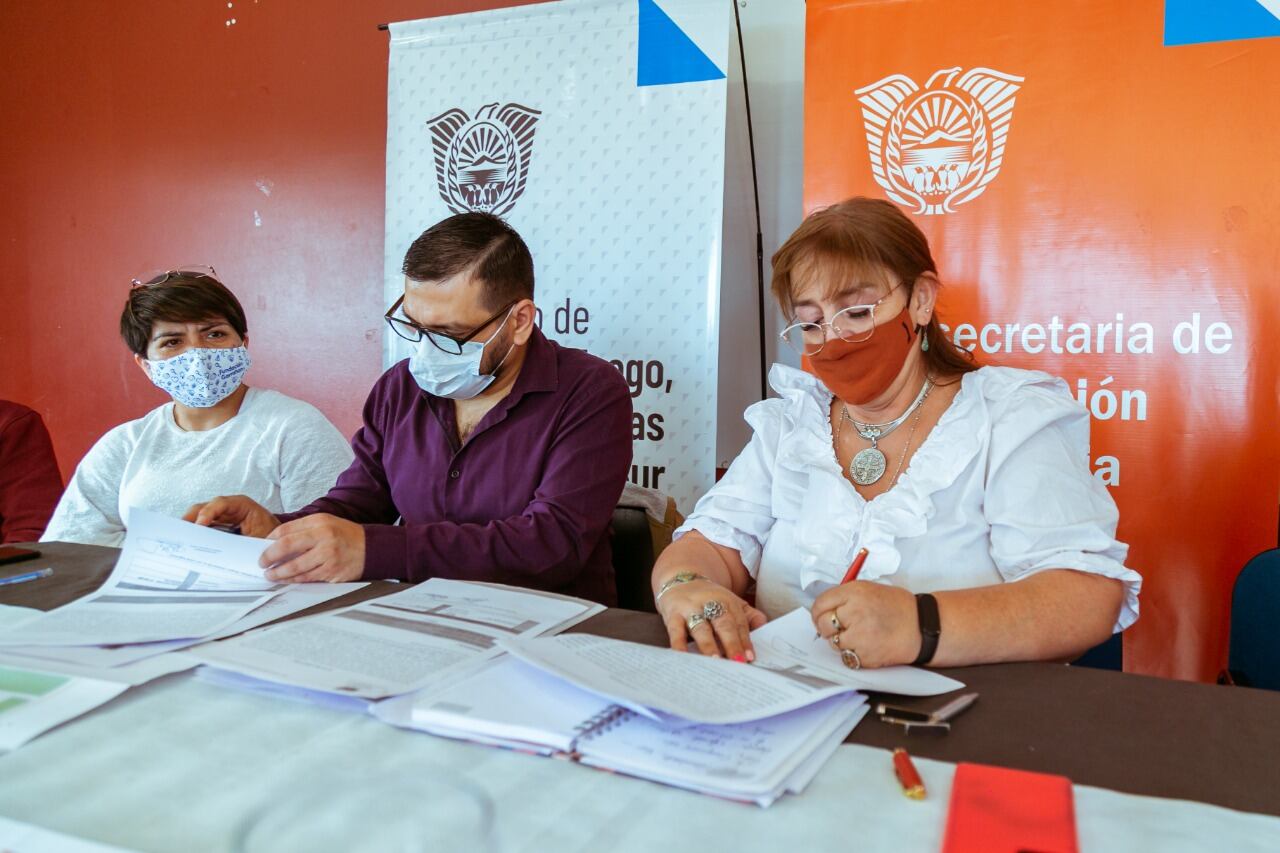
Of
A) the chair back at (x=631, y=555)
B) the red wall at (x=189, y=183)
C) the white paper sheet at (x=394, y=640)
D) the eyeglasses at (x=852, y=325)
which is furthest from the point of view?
the red wall at (x=189, y=183)

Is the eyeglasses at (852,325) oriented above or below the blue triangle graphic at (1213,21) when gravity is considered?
below

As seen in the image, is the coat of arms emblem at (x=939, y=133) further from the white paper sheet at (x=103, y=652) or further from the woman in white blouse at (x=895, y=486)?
the white paper sheet at (x=103, y=652)

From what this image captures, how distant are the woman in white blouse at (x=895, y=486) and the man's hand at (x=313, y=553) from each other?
0.47 meters

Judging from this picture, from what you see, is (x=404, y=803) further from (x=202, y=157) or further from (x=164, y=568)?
(x=202, y=157)

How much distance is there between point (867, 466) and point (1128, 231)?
4.02 feet

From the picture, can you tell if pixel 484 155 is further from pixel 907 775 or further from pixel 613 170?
pixel 907 775

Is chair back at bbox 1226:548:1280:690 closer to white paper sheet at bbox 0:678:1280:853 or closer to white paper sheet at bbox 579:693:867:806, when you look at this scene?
white paper sheet at bbox 0:678:1280:853

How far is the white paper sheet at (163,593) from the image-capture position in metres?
1.05

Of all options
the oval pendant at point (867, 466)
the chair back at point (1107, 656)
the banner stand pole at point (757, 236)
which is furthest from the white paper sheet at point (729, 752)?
the banner stand pole at point (757, 236)

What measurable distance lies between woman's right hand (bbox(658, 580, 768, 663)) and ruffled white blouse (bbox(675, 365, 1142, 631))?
293 mm

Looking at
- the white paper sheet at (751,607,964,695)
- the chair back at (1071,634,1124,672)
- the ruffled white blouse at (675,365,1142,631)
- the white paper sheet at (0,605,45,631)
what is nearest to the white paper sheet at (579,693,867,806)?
the white paper sheet at (751,607,964,695)

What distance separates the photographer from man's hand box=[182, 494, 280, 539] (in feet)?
5.12

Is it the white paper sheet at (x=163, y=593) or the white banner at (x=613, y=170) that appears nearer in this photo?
the white paper sheet at (x=163, y=593)

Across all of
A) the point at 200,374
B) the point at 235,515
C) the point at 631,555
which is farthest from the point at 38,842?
the point at 200,374
